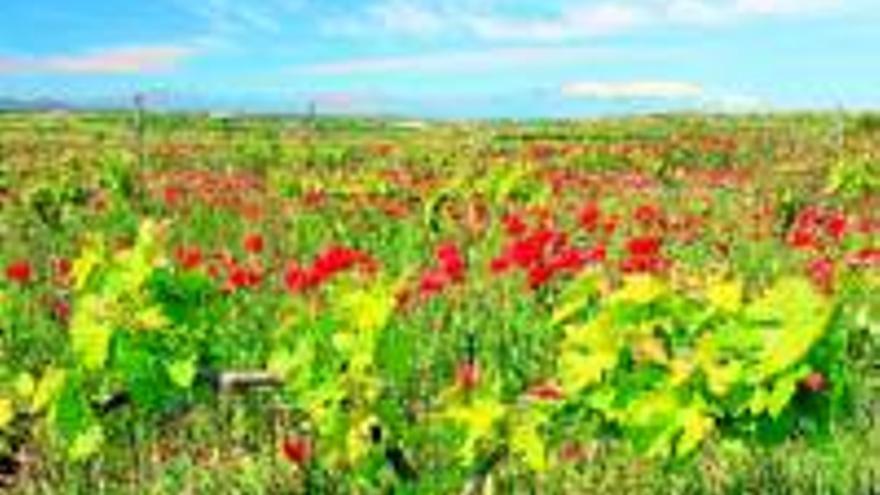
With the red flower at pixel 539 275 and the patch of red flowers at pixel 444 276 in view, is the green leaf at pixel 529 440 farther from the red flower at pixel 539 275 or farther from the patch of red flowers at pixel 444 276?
the red flower at pixel 539 275

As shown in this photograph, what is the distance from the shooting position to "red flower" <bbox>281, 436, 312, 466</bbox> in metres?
7.19

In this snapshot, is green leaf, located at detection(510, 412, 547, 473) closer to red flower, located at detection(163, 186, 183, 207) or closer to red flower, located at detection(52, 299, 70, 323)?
red flower, located at detection(52, 299, 70, 323)

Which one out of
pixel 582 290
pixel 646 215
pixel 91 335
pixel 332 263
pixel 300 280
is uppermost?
pixel 582 290

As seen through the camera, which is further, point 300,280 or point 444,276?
point 300,280

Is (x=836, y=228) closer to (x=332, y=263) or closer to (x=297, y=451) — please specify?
(x=332, y=263)

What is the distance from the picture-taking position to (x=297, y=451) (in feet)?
23.7

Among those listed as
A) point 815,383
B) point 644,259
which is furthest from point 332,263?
point 815,383

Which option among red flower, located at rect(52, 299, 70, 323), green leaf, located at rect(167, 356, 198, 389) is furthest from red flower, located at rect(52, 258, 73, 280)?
green leaf, located at rect(167, 356, 198, 389)

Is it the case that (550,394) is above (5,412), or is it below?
above

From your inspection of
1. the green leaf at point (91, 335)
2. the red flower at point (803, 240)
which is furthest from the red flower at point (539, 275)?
the green leaf at point (91, 335)

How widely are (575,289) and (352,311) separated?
827mm

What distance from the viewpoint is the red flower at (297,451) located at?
23.6ft

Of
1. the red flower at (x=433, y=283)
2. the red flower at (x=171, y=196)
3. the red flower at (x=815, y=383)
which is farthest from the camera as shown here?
the red flower at (x=171, y=196)

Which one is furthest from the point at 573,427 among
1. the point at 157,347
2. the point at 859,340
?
the point at 157,347
